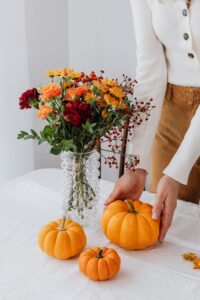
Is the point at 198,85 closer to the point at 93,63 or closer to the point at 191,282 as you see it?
the point at 191,282

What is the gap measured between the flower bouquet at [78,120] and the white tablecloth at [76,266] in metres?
0.16

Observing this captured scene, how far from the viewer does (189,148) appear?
1.39 metres

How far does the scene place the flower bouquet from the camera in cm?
122

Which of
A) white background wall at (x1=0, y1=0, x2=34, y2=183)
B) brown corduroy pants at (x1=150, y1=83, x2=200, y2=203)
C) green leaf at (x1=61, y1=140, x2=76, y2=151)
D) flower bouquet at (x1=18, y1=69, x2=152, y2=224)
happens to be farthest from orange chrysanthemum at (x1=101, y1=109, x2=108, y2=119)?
white background wall at (x1=0, y1=0, x2=34, y2=183)

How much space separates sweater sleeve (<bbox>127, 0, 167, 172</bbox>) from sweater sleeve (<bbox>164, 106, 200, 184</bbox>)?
15cm

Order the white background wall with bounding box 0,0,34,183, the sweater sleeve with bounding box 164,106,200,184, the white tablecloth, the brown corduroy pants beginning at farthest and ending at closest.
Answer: the white background wall with bounding box 0,0,34,183 < the brown corduroy pants < the sweater sleeve with bounding box 164,106,200,184 < the white tablecloth

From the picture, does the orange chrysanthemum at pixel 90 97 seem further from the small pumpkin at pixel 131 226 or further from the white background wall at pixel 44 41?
the white background wall at pixel 44 41

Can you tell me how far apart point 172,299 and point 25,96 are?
26.2 inches

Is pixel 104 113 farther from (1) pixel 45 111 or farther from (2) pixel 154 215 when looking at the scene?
(2) pixel 154 215

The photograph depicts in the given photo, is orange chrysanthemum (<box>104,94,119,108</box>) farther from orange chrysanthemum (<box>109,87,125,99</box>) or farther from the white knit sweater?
the white knit sweater

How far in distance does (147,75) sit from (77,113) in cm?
52

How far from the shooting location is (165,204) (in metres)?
1.32

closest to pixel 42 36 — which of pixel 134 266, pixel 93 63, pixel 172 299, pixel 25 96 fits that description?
pixel 93 63

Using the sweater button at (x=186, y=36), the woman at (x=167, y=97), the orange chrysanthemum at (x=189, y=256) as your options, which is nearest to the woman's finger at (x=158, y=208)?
the woman at (x=167, y=97)
